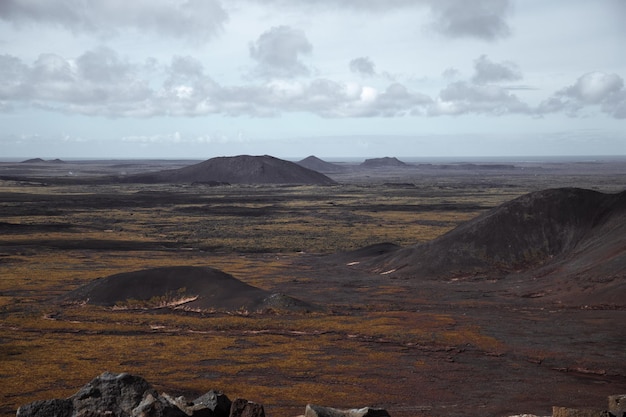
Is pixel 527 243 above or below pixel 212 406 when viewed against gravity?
below

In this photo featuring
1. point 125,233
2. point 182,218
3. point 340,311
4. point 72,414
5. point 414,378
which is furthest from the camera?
point 182,218

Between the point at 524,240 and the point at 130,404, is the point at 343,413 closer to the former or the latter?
the point at 130,404

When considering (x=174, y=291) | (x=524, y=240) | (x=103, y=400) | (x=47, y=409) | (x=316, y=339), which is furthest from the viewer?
(x=524, y=240)

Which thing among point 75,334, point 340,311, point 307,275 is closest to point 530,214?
point 307,275

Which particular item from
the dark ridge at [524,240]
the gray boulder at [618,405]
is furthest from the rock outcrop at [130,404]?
the dark ridge at [524,240]

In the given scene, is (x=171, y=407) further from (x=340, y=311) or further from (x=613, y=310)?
(x=613, y=310)

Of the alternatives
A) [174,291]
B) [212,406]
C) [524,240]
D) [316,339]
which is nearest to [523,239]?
[524,240]

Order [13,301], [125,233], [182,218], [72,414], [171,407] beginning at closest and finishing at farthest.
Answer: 1. [171,407]
2. [72,414]
3. [13,301]
4. [125,233]
5. [182,218]

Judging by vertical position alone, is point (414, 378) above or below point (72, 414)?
below

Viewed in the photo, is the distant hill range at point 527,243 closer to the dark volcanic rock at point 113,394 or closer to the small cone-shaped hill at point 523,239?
the small cone-shaped hill at point 523,239
